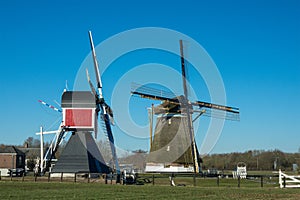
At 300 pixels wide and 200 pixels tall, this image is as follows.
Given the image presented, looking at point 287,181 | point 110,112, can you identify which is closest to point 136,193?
point 287,181

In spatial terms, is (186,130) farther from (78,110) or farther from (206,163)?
(206,163)

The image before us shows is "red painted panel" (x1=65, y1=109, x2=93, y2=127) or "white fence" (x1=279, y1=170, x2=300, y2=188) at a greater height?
"red painted panel" (x1=65, y1=109, x2=93, y2=127)

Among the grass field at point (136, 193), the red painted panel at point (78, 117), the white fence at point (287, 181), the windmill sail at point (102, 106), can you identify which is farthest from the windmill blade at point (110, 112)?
the white fence at point (287, 181)

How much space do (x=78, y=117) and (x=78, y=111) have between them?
538 millimetres

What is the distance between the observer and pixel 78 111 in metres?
39.4

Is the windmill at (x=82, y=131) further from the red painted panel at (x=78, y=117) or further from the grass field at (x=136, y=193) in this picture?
the grass field at (x=136, y=193)

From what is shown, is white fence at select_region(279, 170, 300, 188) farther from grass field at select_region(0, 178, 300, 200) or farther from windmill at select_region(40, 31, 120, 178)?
windmill at select_region(40, 31, 120, 178)

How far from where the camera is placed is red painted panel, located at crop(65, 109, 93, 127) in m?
39.2

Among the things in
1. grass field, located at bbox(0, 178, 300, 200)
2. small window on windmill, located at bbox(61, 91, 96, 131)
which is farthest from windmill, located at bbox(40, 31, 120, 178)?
grass field, located at bbox(0, 178, 300, 200)

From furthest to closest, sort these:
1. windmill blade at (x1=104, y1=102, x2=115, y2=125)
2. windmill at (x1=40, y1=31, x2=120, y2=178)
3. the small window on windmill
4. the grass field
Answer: windmill blade at (x1=104, y1=102, x2=115, y2=125)
the small window on windmill
windmill at (x1=40, y1=31, x2=120, y2=178)
the grass field

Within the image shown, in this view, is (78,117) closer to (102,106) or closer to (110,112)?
(102,106)

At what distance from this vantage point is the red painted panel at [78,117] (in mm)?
39156

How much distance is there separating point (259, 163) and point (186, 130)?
63.5 m

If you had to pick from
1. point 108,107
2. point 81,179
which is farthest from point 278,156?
point 81,179
